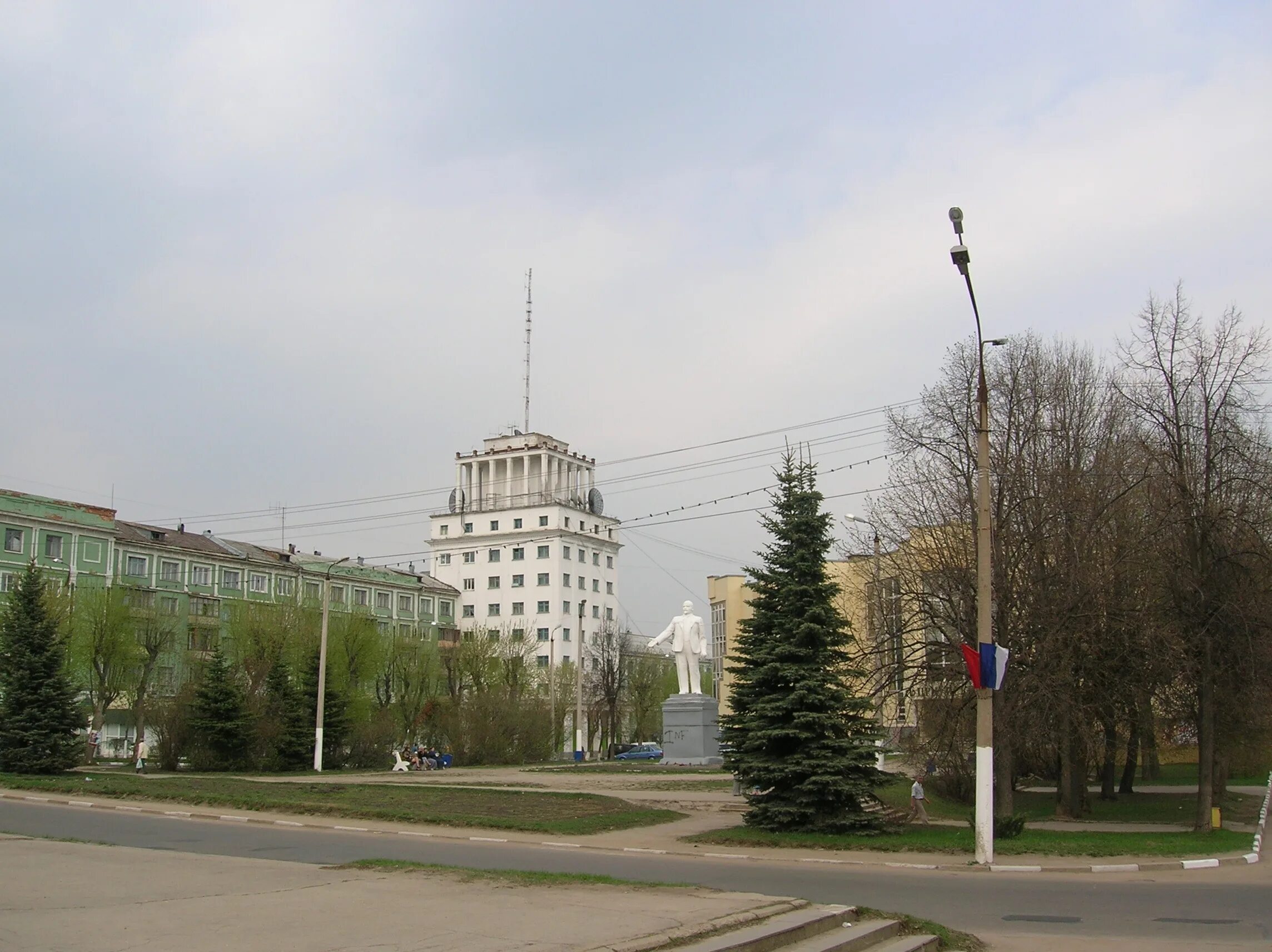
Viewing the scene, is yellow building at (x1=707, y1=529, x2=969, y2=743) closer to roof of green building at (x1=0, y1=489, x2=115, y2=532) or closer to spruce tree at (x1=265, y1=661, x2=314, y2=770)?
spruce tree at (x1=265, y1=661, x2=314, y2=770)

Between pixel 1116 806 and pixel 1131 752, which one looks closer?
pixel 1116 806

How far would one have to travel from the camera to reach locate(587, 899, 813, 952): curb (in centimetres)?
895

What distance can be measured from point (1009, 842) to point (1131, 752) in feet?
43.0

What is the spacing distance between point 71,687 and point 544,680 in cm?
5158

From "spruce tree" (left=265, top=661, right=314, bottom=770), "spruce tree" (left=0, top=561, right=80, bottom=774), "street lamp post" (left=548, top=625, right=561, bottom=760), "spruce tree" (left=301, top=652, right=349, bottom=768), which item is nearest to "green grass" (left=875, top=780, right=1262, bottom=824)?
"spruce tree" (left=0, top=561, right=80, bottom=774)

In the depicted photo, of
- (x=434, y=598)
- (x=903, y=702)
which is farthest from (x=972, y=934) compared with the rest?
(x=434, y=598)

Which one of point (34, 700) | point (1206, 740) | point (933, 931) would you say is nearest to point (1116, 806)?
point (1206, 740)

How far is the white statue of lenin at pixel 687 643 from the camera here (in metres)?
48.3

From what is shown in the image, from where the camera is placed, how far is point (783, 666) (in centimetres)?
2169

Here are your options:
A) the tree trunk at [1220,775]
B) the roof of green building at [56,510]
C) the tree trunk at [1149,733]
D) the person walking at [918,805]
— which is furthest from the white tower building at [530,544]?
the person walking at [918,805]

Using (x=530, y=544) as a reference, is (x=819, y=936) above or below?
below

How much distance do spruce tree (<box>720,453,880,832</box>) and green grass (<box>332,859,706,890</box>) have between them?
280 inches

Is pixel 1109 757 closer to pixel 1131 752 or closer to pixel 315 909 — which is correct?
pixel 1131 752

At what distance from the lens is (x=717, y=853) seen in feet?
65.3
